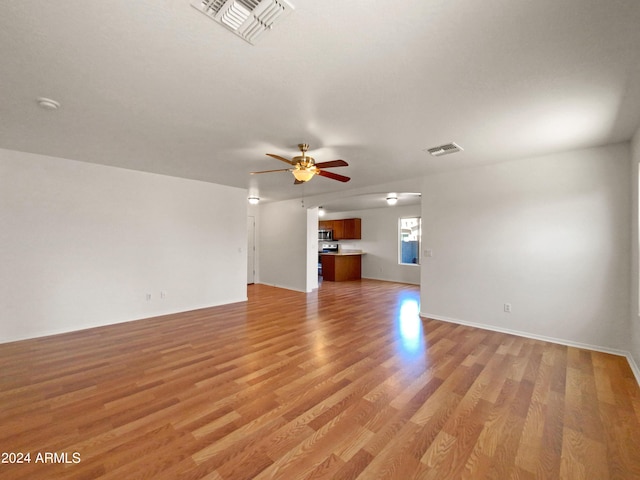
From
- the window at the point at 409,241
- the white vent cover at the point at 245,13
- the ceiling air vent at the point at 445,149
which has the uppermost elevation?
the ceiling air vent at the point at 445,149

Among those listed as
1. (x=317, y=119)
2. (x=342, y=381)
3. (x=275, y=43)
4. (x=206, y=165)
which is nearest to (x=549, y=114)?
(x=317, y=119)

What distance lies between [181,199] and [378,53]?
4.55 meters

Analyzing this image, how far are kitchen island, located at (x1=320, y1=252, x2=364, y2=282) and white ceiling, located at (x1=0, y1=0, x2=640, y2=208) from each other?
573cm

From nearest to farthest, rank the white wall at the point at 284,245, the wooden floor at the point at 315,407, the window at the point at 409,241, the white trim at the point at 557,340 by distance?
the wooden floor at the point at 315,407 < the white trim at the point at 557,340 < the white wall at the point at 284,245 < the window at the point at 409,241

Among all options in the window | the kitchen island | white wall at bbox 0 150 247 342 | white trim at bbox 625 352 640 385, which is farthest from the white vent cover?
the window

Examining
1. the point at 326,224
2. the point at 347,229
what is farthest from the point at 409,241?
the point at 326,224

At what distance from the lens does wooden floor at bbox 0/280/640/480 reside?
5.16ft

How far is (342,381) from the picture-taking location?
2492 mm

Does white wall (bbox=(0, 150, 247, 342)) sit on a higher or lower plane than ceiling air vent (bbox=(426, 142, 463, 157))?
lower

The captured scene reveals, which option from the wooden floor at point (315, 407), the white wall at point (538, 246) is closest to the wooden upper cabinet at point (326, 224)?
the white wall at point (538, 246)

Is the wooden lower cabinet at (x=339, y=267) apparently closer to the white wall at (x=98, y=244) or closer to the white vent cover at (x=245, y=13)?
the white wall at (x=98, y=244)

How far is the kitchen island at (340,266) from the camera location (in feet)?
28.8

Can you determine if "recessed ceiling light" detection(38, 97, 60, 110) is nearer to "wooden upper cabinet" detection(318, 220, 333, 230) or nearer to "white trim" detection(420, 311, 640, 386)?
"white trim" detection(420, 311, 640, 386)

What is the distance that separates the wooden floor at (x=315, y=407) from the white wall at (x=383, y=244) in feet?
16.2
